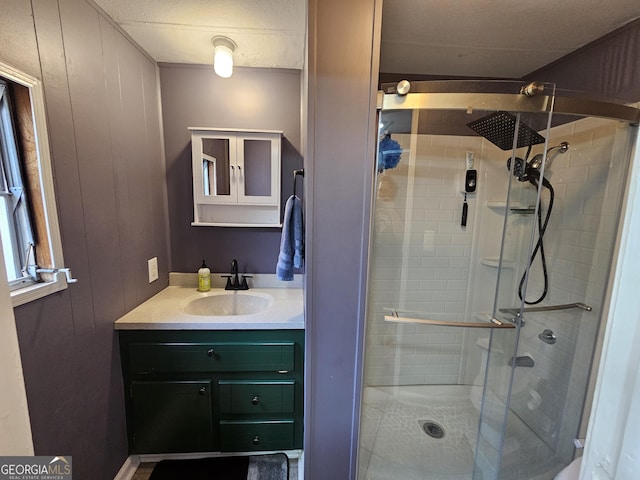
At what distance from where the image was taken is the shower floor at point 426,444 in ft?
4.31

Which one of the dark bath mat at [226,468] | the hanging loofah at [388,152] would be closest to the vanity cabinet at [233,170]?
the hanging loofah at [388,152]

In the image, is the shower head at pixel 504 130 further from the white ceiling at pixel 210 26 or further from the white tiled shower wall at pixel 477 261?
the white ceiling at pixel 210 26

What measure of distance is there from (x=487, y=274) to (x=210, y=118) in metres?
2.14

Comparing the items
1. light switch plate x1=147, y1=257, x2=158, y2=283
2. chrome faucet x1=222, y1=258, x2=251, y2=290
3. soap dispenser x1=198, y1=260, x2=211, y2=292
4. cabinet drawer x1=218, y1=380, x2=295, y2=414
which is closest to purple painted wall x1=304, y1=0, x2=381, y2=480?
cabinet drawer x1=218, y1=380, x2=295, y2=414

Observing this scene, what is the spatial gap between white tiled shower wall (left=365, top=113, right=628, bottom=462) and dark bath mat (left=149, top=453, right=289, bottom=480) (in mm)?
699

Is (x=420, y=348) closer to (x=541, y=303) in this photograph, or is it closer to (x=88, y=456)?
(x=541, y=303)

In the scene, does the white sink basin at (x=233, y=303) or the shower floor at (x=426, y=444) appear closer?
the shower floor at (x=426, y=444)

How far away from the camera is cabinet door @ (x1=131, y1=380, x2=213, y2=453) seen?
127cm

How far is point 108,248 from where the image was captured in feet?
3.88

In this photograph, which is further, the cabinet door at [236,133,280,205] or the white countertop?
the cabinet door at [236,133,280,205]

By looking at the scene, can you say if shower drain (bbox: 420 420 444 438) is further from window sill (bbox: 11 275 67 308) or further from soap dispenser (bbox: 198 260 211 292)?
window sill (bbox: 11 275 67 308)

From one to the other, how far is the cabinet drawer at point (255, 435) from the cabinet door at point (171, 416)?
0.28ft

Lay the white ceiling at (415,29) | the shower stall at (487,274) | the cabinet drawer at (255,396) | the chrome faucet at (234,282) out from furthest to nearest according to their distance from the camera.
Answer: the chrome faucet at (234,282) < the cabinet drawer at (255,396) < the shower stall at (487,274) < the white ceiling at (415,29)

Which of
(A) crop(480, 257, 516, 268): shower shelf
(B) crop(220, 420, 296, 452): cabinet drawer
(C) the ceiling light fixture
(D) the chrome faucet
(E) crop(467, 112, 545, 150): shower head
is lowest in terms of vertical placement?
(B) crop(220, 420, 296, 452): cabinet drawer
